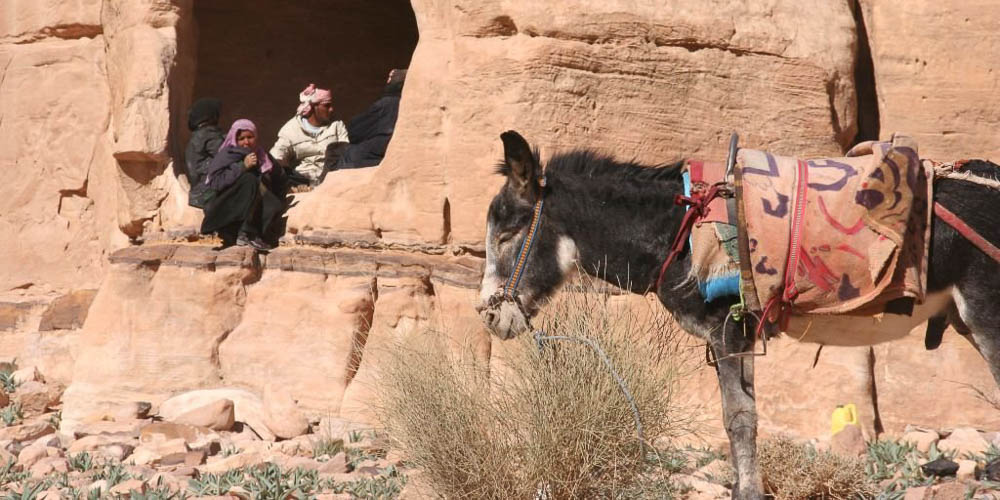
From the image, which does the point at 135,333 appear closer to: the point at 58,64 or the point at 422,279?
the point at 422,279

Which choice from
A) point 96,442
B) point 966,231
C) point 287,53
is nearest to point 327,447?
point 96,442

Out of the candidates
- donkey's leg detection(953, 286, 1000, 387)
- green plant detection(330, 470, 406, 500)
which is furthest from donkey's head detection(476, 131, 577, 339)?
donkey's leg detection(953, 286, 1000, 387)

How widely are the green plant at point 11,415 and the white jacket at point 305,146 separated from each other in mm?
2796

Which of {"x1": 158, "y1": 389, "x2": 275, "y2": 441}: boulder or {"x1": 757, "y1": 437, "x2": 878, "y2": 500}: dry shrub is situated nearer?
{"x1": 757, "y1": 437, "x2": 878, "y2": 500}: dry shrub

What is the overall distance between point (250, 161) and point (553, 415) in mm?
4517

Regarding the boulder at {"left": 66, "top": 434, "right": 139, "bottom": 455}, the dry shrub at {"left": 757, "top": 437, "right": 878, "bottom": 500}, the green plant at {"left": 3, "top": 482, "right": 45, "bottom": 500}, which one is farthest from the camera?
the boulder at {"left": 66, "top": 434, "right": 139, "bottom": 455}

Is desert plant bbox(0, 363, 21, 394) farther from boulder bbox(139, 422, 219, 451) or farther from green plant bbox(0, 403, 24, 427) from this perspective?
boulder bbox(139, 422, 219, 451)

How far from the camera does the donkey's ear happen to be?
4.97m

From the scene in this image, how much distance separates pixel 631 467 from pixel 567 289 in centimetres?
84

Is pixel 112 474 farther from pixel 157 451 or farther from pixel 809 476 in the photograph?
pixel 809 476

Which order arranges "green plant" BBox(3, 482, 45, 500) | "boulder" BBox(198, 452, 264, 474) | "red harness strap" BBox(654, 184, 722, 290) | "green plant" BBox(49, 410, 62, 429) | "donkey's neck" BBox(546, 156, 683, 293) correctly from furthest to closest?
"green plant" BBox(49, 410, 62, 429) < "boulder" BBox(198, 452, 264, 474) < "green plant" BBox(3, 482, 45, 500) < "donkey's neck" BBox(546, 156, 683, 293) < "red harness strap" BBox(654, 184, 722, 290)

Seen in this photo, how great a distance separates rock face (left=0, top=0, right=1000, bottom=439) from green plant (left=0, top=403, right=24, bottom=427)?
38 centimetres

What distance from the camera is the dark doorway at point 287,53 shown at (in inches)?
443

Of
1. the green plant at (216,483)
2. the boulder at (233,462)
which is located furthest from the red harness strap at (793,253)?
the boulder at (233,462)
